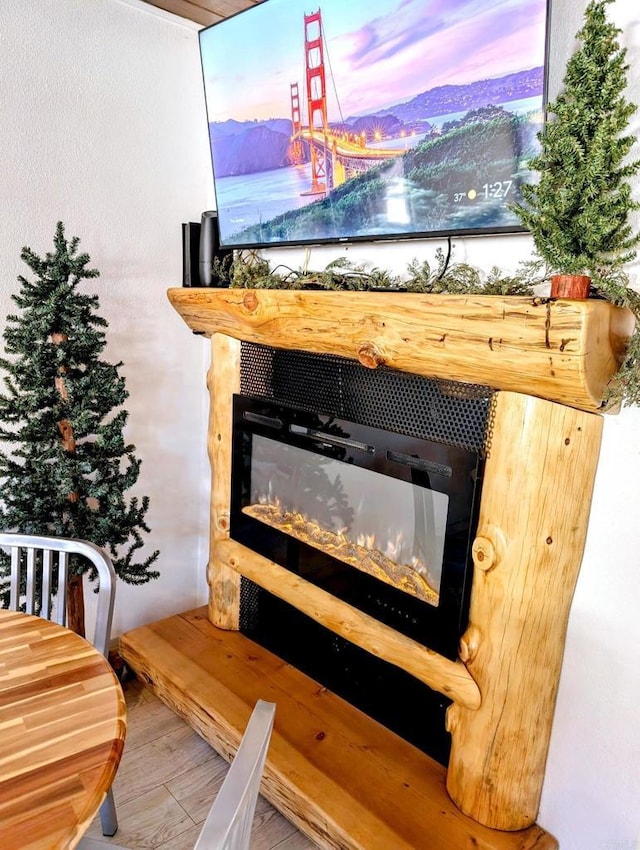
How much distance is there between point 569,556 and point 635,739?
446mm

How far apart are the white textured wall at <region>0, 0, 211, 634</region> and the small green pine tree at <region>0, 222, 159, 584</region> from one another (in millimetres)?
332

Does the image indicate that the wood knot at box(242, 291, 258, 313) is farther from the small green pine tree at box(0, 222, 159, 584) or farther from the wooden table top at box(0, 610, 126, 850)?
the wooden table top at box(0, 610, 126, 850)

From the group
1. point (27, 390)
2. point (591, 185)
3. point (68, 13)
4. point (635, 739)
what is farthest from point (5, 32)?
point (635, 739)

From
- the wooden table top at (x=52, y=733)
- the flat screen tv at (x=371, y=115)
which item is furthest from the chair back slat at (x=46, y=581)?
the flat screen tv at (x=371, y=115)

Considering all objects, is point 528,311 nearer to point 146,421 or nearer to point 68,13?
point 146,421

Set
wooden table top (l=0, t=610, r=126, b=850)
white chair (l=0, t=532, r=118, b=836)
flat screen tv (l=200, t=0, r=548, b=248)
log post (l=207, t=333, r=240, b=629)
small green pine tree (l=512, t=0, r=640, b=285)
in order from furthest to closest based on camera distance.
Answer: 1. log post (l=207, t=333, r=240, b=629)
2. white chair (l=0, t=532, r=118, b=836)
3. flat screen tv (l=200, t=0, r=548, b=248)
4. small green pine tree (l=512, t=0, r=640, b=285)
5. wooden table top (l=0, t=610, r=126, b=850)

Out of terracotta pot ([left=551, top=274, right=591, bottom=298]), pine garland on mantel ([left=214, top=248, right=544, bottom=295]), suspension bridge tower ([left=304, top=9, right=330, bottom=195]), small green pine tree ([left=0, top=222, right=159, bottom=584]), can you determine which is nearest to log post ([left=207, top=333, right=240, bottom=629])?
pine garland on mantel ([left=214, top=248, right=544, bottom=295])

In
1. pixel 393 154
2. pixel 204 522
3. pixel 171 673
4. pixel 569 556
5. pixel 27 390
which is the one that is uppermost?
pixel 393 154

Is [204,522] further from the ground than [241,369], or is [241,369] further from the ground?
[241,369]

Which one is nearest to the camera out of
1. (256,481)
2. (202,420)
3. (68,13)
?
(68,13)

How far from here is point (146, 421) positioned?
8.38 feet

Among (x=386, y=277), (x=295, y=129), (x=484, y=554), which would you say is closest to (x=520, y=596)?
(x=484, y=554)

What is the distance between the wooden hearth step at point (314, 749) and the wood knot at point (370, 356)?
1.14 m

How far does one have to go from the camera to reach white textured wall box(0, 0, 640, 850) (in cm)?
146
